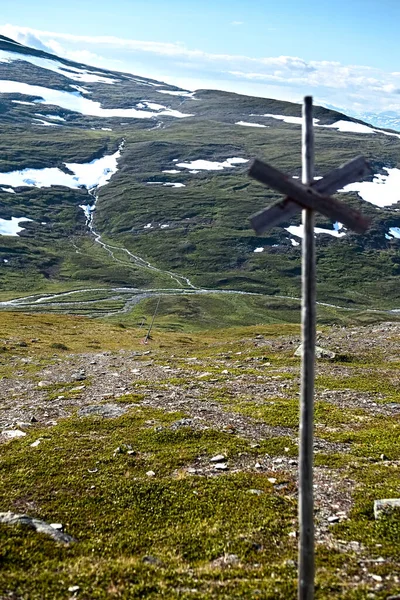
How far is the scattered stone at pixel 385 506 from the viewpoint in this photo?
620 inches

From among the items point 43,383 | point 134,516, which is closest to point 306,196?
point 134,516

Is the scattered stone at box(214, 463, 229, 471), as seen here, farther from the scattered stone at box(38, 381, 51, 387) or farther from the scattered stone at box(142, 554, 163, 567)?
the scattered stone at box(38, 381, 51, 387)

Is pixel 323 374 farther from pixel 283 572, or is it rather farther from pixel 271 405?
pixel 283 572

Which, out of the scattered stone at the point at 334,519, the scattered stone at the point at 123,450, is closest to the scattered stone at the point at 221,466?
the scattered stone at the point at 123,450

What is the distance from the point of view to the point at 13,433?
25281mm

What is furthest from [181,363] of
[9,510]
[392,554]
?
[392,554]

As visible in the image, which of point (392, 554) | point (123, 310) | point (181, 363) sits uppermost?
point (392, 554)

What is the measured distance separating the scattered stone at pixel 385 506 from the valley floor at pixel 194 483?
308 mm

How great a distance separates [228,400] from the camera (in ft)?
105

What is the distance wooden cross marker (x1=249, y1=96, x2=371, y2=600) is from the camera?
366 inches

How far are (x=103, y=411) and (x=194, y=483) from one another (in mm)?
11830

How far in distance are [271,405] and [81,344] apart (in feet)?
145

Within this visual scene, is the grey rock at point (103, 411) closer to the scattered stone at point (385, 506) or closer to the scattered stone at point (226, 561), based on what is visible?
the scattered stone at point (226, 561)

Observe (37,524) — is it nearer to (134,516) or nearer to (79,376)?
(134,516)
